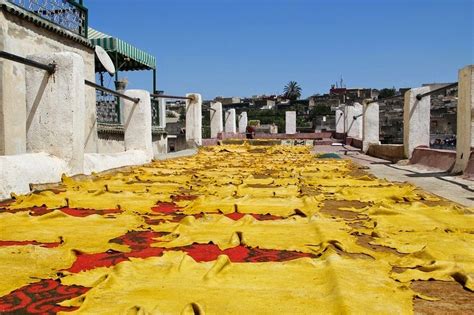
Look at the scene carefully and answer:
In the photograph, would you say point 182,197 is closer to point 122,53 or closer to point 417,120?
point 417,120

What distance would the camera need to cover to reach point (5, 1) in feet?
27.1

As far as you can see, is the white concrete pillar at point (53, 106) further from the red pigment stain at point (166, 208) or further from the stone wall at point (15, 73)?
the red pigment stain at point (166, 208)

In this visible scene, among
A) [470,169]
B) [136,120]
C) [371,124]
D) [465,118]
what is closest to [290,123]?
[371,124]

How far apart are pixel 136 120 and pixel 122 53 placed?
9.33m

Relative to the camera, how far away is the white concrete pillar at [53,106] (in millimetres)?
5695

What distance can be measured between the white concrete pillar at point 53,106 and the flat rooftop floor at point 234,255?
1413 millimetres

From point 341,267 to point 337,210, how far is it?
6.25 feet

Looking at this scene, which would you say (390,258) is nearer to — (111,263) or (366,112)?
(111,263)

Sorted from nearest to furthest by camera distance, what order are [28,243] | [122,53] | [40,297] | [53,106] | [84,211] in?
[40,297], [28,243], [84,211], [53,106], [122,53]

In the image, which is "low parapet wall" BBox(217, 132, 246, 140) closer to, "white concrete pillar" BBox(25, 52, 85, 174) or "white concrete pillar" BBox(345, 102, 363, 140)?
"white concrete pillar" BBox(345, 102, 363, 140)

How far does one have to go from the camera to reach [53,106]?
5734 mm

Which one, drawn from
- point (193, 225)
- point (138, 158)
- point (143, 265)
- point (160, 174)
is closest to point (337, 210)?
point (193, 225)

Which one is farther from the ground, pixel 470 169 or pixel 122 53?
pixel 122 53

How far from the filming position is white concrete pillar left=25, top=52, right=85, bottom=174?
5.70 metres
